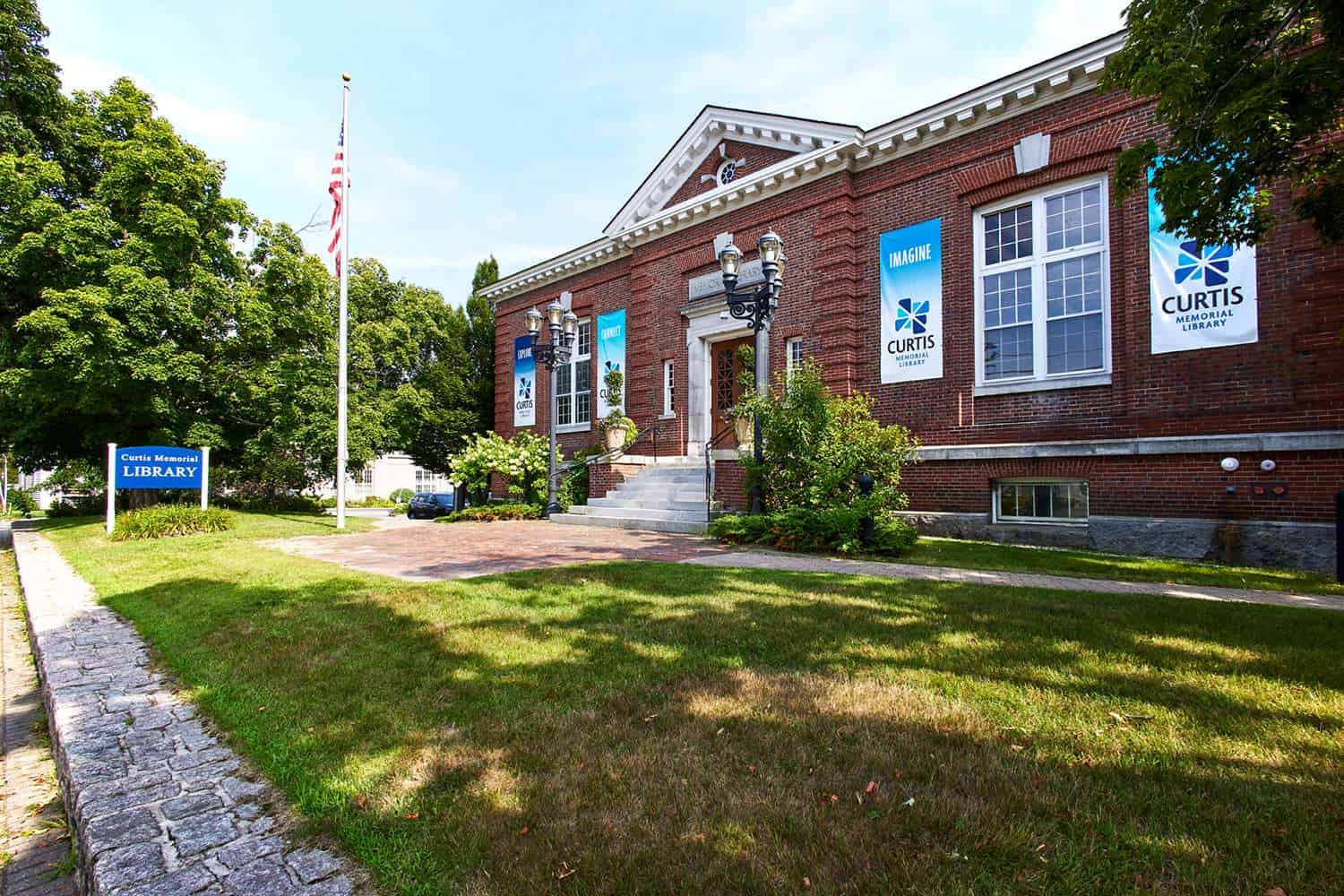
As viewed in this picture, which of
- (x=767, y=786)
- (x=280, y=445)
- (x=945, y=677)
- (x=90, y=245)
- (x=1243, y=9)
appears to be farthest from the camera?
(x=280, y=445)

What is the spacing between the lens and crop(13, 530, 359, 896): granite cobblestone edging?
200 centimetres

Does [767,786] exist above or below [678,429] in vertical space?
below

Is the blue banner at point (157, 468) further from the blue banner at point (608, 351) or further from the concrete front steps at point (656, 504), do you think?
the blue banner at point (608, 351)

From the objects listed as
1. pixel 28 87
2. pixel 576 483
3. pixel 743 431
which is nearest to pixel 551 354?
pixel 576 483

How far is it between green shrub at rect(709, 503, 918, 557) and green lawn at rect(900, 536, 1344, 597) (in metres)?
0.32

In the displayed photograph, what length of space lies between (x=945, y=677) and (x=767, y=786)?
158 cm

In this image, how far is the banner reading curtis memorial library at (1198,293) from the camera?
27.9ft

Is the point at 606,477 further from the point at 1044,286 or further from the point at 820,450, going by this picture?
the point at 1044,286

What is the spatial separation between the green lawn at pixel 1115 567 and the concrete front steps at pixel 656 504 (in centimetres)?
421

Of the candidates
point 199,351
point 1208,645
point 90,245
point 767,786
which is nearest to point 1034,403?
point 1208,645

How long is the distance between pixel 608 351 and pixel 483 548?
9864mm

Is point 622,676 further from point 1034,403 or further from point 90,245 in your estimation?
point 90,245

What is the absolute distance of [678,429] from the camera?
624 inches

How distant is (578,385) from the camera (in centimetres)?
1928
